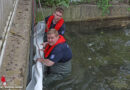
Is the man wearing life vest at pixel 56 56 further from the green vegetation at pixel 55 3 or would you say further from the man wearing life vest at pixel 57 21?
the green vegetation at pixel 55 3

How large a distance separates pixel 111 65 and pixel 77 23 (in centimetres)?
269

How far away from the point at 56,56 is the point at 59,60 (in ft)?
1.39

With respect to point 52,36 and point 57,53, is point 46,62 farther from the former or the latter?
point 52,36

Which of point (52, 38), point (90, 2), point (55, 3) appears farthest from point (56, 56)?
point (90, 2)

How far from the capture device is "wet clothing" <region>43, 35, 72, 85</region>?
3.53 m

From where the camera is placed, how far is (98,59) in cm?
536

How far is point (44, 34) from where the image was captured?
464 cm

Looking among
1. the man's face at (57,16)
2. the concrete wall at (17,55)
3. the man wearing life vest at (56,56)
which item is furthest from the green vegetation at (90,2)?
the man wearing life vest at (56,56)

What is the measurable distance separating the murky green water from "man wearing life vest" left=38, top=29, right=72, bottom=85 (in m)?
0.22

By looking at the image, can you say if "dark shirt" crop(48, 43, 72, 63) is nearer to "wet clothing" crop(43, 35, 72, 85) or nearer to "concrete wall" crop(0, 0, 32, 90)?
"wet clothing" crop(43, 35, 72, 85)

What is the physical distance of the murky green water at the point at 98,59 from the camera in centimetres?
445

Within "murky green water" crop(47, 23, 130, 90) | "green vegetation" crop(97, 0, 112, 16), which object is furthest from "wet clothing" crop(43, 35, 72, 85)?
"green vegetation" crop(97, 0, 112, 16)

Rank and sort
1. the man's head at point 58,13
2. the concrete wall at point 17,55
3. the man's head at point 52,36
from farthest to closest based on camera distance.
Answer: the man's head at point 58,13
the man's head at point 52,36
the concrete wall at point 17,55

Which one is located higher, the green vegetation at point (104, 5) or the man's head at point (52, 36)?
the green vegetation at point (104, 5)
